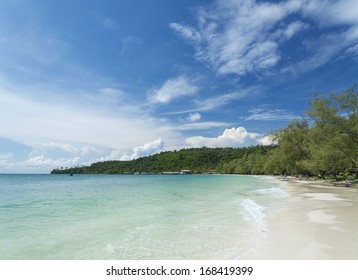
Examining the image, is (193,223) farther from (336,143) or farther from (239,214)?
(336,143)

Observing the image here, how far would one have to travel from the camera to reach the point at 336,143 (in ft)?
113

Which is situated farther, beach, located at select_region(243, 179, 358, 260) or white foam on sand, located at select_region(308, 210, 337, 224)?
white foam on sand, located at select_region(308, 210, 337, 224)

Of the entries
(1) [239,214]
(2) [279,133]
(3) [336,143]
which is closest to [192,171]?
(2) [279,133]

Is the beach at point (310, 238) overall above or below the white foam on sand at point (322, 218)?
below

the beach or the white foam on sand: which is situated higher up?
the white foam on sand

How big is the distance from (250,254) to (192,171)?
191 meters

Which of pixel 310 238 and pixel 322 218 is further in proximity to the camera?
pixel 322 218

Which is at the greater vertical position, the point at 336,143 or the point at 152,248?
the point at 336,143

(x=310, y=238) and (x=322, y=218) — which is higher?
(x=322, y=218)

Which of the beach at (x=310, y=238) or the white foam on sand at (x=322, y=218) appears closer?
the beach at (x=310, y=238)
